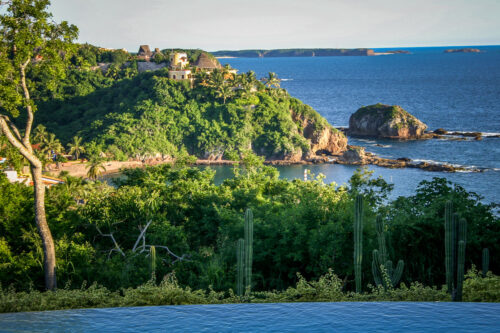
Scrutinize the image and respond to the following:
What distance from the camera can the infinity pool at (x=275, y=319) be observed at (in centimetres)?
712

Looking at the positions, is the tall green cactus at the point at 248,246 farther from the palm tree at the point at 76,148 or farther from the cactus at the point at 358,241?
the palm tree at the point at 76,148

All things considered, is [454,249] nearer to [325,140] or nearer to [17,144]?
[17,144]

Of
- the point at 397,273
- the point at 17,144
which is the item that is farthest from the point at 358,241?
the point at 17,144

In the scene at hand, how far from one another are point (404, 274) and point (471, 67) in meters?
196

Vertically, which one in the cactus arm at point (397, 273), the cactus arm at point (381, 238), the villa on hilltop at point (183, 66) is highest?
the villa on hilltop at point (183, 66)

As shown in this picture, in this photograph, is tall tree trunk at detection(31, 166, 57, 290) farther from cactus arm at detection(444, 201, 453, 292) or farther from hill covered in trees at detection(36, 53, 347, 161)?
hill covered in trees at detection(36, 53, 347, 161)

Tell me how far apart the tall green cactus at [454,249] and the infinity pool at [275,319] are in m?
2.38

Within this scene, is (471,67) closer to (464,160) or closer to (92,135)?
(464,160)

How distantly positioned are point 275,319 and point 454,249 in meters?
5.12

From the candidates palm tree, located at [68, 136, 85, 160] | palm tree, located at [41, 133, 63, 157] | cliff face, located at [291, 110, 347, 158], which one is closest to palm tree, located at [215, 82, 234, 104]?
cliff face, located at [291, 110, 347, 158]

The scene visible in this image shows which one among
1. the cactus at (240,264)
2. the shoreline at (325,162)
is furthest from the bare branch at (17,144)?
the shoreline at (325,162)

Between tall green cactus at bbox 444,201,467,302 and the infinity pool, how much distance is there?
93.5 inches

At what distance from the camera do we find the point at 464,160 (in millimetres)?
57531

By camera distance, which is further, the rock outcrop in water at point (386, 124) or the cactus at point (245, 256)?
the rock outcrop in water at point (386, 124)
